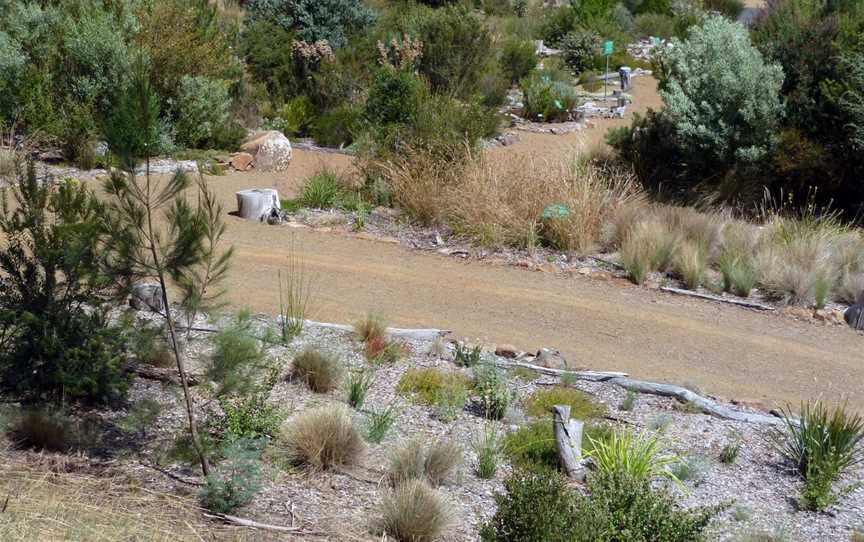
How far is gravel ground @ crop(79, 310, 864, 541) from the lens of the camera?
545 cm

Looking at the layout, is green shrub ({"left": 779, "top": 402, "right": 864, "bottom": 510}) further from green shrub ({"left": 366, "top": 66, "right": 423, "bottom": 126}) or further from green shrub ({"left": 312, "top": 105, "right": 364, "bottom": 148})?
green shrub ({"left": 312, "top": 105, "right": 364, "bottom": 148})

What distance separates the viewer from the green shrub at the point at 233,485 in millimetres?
5125

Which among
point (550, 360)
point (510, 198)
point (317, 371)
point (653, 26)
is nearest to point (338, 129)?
point (510, 198)

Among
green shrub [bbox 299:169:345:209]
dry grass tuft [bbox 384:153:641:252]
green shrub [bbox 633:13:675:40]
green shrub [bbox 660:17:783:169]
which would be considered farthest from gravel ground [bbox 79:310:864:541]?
green shrub [bbox 633:13:675:40]

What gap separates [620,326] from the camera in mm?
9586

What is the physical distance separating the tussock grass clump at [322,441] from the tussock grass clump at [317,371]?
98 centimetres

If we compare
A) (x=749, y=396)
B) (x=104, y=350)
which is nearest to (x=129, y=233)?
(x=104, y=350)

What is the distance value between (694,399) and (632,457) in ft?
5.75

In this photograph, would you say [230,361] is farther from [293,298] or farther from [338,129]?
[338,129]

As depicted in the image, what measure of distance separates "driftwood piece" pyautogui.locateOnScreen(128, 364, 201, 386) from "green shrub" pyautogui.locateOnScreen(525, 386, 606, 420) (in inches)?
85.3

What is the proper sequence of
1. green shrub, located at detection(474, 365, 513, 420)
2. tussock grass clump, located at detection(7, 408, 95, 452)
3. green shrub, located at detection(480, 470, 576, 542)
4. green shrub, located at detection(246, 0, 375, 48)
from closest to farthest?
green shrub, located at detection(480, 470, 576, 542), tussock grass clump, located at detection(7, 408, 95, 452), green shrub, located at detection(474, 365, 513, 420), green shrub, located at detection(246, 0, 375, 48)

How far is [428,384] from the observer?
7.21 meters

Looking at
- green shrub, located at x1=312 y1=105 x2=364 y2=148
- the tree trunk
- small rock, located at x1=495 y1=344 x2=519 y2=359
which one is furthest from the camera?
green shrub, located at x1=312 y1=105 x2=364 y2=148

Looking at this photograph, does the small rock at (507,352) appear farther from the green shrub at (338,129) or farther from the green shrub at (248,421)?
the green shrub at (338,129)
